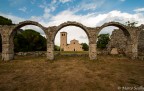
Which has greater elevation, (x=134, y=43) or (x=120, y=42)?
(x=120, y=42)

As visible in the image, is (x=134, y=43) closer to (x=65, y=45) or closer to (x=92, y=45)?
(x=92, y=45)

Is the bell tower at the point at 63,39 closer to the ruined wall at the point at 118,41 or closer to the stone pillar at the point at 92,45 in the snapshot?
the ruined wall at the point at 118,41

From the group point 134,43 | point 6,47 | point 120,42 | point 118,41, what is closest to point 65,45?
point 118,41

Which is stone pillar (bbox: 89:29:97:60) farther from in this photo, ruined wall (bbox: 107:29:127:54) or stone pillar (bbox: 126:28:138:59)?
ruined wall (bbox: 107:29:127:54)

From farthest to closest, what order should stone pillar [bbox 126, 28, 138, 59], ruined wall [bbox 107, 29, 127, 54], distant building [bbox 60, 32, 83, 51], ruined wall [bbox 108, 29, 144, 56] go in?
distant building [bbox 60, 32, 83, 51]
ruined wall [bbox 107, 29, 127, 54]
ruined wall [bbox 108, 29, 144, 56]
stone pillar [bbox 126, 28, 138, 59]

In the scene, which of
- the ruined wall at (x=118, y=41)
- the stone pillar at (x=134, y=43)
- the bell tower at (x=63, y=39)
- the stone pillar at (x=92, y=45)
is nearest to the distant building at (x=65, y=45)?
the bell tower at (x=63, y=39)

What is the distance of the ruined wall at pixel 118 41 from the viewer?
2500 centimetres

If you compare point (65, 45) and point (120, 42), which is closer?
point (120, 42)

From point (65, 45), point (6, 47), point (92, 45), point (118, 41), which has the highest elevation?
point (65, 45)

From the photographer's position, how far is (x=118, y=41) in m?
26.3

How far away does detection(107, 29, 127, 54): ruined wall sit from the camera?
25.0 meters

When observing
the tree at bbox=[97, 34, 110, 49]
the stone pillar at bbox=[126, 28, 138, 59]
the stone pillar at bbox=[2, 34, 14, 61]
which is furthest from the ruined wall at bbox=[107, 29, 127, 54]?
the tree at bbox=[97, 34, 110, 49]

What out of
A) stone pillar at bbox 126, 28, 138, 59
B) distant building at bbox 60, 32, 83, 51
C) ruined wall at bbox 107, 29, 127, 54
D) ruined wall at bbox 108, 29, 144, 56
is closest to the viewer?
stone pillar at bbox 126, 28, 138, 59

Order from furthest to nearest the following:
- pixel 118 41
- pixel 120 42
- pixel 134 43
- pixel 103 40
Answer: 1. pixel 103 40
2. pixel 118 41
3. pixel 120 42
4. pixel 134 43
